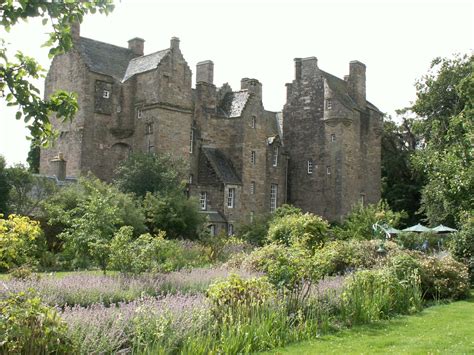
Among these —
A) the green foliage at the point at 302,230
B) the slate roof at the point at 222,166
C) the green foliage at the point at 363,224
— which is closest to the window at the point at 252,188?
the slate roof at the point at 222,166

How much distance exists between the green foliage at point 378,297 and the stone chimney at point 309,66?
35181 millimetres

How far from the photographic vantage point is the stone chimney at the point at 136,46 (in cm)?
4538

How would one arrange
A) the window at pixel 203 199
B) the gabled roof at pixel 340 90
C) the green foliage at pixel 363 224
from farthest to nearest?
the gabled roof at pixel 340 90 < the window at pixel 203 199 < the green foliage at pixel 363 224

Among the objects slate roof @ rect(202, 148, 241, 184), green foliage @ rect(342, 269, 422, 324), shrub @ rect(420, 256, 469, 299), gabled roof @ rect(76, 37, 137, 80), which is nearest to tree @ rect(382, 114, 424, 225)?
slate roof @ rect(202, 148, 241, 184)

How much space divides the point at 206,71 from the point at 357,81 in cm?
1317

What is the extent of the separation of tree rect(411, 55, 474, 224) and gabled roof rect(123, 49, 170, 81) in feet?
59.4

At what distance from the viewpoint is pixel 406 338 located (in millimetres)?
10539

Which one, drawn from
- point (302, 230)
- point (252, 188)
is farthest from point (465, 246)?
point (252, 188)

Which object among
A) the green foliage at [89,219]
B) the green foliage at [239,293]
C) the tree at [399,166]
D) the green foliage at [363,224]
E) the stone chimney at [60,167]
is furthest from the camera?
the tree at [399,166]

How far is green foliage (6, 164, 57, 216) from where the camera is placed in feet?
97.1

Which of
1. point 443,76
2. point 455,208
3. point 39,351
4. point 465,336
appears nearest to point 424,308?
point 465,336

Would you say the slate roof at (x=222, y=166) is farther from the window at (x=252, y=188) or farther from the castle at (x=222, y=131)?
the window at (x=252, y=188)

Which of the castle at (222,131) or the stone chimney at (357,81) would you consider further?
the stone chimney at (357,81)

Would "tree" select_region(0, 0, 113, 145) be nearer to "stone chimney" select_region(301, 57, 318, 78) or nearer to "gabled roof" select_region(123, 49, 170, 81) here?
"gabled roof" select_region(123, 49, 170, 81)
